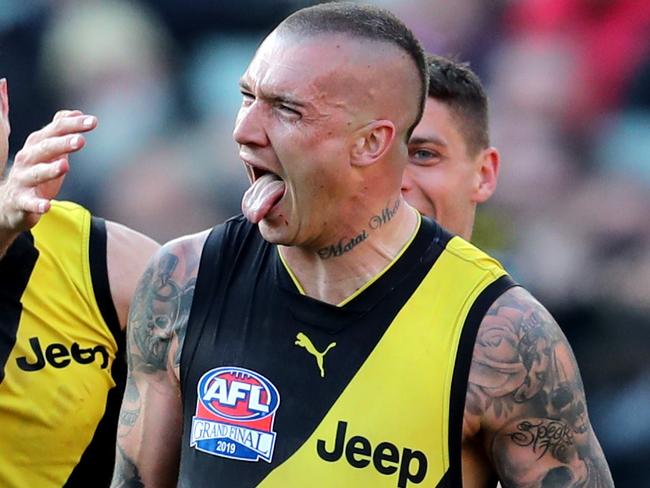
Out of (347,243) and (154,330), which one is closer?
(347,243)

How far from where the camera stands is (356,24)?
308cm

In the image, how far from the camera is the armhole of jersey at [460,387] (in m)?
2.96

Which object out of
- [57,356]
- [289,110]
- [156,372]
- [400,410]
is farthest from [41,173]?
[400,410]

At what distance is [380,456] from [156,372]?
0.65 meters

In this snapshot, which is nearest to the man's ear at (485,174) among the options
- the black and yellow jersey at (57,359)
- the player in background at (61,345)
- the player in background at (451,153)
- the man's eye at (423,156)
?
the player in background at (451,153)

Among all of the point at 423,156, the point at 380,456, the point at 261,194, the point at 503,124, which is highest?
the point at 503,124

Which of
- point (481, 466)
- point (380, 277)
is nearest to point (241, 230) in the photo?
point (380, 277)

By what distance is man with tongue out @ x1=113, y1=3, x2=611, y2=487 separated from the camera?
298 cm

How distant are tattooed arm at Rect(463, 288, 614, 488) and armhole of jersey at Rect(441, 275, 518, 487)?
0.05ft

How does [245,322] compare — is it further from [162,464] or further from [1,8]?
[1,8]

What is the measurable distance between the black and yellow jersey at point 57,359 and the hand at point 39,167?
1.55 ft

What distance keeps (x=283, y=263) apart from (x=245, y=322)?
177 millimetres

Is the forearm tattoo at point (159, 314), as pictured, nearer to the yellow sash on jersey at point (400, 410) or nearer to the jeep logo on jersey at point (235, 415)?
the jeep logo on jersey at point (235, 415)

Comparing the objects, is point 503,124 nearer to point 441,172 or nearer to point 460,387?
point 441,172
